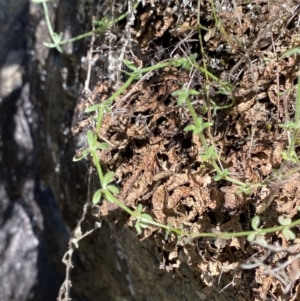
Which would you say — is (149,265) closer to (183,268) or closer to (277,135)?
(183,268)

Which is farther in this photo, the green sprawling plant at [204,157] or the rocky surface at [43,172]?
the rocky surface at [43,172]

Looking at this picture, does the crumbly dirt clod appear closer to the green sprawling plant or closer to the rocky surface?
the green sprawling plant

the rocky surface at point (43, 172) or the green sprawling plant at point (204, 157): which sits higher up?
the green sprawling plant at point (204, 157)

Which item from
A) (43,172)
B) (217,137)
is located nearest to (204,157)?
(217,137)

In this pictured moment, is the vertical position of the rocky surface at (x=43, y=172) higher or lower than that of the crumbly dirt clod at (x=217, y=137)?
lower

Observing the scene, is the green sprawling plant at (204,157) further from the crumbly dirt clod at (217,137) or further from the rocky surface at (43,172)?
the rocky surface at (43,172)

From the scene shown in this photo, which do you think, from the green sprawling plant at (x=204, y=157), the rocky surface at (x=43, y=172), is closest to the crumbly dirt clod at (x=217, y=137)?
the green sprawling plant at (x=204, y=157)

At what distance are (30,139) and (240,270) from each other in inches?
50.8

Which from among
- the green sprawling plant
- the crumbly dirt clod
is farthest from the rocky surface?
the green sprawling plant

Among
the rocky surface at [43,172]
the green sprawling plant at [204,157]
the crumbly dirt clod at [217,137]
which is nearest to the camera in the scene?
the green sprawling plant at [204,157]

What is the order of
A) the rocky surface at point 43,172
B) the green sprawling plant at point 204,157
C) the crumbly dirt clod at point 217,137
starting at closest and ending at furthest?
the green sprawling plant at point 204,157 < the crumbly dirt clod at point 217,137 < the rocky surface at point 43,172

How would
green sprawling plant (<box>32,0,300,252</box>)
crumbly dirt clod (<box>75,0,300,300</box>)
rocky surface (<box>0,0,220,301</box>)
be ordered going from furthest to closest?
rocky surface (<box>0,0,220,301</box>) < crumbly dirt clod (<box>75,0,300,300</box>) < green sprawling plant (<box>32,0,300,252</box>)

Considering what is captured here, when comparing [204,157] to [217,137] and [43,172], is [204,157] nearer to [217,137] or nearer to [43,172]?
[217,137]

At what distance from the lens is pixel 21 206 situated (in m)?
1.89
